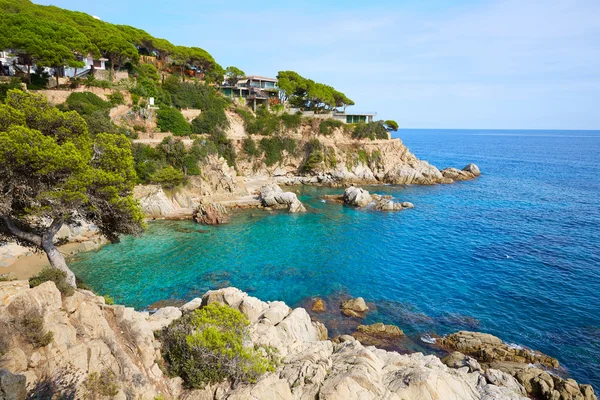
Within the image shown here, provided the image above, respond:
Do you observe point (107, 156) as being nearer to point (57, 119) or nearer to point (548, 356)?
point (57, 119)

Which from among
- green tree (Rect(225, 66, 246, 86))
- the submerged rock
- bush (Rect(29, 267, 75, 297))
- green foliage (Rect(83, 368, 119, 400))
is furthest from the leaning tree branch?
green tree (Rect(225, 66, 246, 86))

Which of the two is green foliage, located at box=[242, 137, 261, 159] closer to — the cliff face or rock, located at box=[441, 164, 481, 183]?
rock, located at box=[441, 164, 481, 183]

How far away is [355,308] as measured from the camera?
23531 mm

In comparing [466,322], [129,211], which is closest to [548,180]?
[466,322]

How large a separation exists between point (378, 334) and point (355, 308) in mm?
2955

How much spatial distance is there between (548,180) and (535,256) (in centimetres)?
5351

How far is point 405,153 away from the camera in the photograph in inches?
3034

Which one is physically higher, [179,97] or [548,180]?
[179,97]

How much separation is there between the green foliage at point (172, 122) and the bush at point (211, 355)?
148ft

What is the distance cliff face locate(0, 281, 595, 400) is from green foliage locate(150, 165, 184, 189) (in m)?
27.4

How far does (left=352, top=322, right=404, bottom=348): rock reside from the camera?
65.6 feet

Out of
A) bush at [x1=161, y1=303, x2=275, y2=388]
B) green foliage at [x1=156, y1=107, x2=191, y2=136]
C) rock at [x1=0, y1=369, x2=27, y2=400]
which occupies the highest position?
green foliage at [x1=156, y1=107, x2=191, y2=136]

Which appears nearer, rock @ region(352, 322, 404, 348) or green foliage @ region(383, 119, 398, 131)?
rock @ region(352, 322, 404, 348)

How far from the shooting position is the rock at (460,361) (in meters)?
17.3
